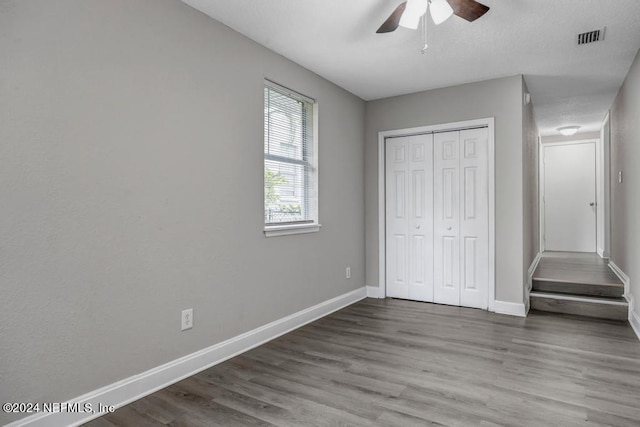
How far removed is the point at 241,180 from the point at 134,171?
2.89 feet

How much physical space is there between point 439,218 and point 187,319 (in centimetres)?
299

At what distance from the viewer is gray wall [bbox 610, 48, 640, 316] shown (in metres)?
3.41

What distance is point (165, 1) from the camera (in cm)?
241

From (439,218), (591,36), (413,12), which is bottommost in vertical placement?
(439,218)

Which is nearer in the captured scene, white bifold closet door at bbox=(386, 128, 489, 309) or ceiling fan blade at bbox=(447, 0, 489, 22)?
ceiling fan blade at bbox=(447, 0, 489, 22)

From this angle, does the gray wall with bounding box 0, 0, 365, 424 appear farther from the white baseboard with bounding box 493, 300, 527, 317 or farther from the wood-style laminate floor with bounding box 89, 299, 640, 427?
the white baseboard with bounding box 493, 300, 527, 317

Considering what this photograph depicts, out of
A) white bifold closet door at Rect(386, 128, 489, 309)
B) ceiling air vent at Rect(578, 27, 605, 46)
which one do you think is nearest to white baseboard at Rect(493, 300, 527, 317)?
white bifold closet door at Rect(386, 128, 489, 309)

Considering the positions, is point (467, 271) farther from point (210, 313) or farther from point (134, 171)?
point (134, 171)

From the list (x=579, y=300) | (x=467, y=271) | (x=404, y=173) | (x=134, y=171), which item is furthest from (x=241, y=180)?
(x=579, y=300)

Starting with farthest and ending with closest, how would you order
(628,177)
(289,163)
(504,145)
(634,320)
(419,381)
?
1. (504,145)
2. (628,177)
3. (289,163)
4. (634,320)
5. (419,381)

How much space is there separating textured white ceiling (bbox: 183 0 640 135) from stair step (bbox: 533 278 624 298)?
2200mm

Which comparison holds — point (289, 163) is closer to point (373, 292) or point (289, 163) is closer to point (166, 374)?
point (166, 374)

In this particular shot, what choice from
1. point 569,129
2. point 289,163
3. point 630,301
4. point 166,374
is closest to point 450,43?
point 289,163

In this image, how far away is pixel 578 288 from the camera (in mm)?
4238
